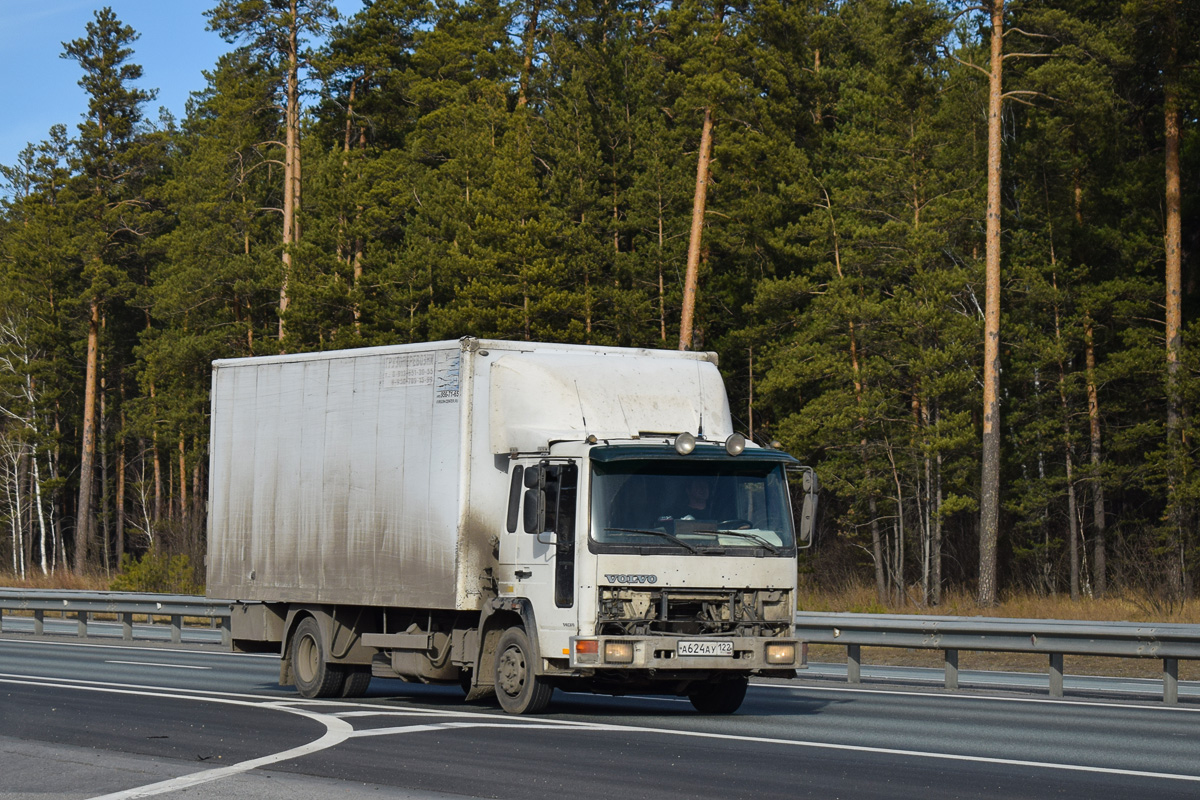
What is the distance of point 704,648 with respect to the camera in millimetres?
12898

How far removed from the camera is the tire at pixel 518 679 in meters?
13.5

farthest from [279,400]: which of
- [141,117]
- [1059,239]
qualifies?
[141,117]

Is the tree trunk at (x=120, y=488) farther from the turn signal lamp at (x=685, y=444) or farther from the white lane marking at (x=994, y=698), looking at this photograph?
the turn signal lamp at (x=685, y=444)

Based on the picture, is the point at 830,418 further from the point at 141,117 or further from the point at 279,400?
the point at 141,117

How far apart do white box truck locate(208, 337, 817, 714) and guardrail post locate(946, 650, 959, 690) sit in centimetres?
434

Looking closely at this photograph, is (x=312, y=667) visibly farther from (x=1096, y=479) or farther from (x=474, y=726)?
(x=1096, y=479)

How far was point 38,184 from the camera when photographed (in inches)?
2793

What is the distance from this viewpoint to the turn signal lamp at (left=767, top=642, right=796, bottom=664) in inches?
519

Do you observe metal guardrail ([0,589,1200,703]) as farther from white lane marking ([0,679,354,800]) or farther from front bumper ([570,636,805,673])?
front bumper ([570,636,805,673])

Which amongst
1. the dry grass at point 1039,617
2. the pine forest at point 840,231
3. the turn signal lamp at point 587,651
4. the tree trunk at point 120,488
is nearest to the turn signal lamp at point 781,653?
the turn signal lamp at point 587,651

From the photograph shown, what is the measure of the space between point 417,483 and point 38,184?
206ft

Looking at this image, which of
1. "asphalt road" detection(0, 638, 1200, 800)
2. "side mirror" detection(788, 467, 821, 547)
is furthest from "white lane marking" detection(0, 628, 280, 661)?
"side mirror" detection(788, 467, 821, 547)

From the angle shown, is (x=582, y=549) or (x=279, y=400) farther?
(x=279, y=400)

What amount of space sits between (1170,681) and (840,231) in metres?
28.6
